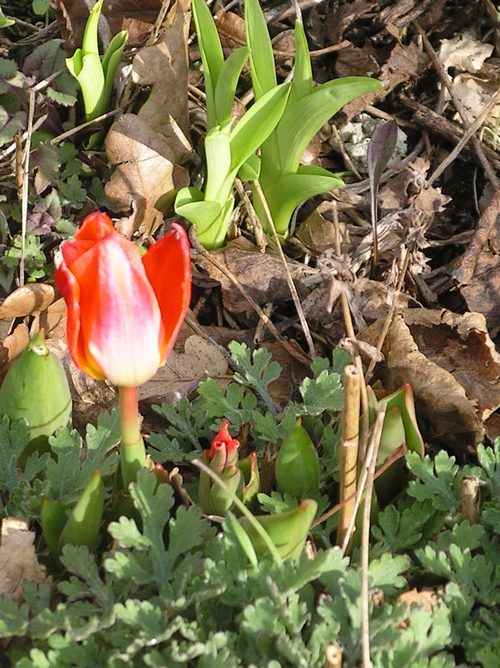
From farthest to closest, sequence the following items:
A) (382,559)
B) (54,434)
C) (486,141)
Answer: (486,141)
(54,434)
(382,559)

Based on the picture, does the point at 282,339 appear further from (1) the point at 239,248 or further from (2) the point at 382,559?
(2) the point at 382,559

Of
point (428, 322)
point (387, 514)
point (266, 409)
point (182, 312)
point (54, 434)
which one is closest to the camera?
point (182, 312)

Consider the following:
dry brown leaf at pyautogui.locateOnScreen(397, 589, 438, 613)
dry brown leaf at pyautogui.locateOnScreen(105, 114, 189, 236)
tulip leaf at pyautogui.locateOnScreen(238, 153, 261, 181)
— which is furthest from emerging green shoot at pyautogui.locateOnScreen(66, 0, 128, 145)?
dry brown leaf at pyautogui.locateOnScreen(397, 589, 438, 613)

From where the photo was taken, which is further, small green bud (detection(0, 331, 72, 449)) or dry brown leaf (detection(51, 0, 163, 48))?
dry brown leaf (detection(51, 0, 163, 48))

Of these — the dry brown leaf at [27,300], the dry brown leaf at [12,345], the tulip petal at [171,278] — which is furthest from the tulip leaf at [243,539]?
the dry brown leaf at [27,300]

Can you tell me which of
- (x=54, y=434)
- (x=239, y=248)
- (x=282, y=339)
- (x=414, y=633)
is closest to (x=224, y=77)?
(x=239, y=248)

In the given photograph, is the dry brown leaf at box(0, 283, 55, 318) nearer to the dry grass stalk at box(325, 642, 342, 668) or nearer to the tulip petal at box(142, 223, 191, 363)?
the tulip petal at box(142, 223, 191, 363)

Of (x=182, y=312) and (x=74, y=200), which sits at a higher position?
(x=182, y=312)

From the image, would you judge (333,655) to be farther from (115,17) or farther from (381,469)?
(115,17)
